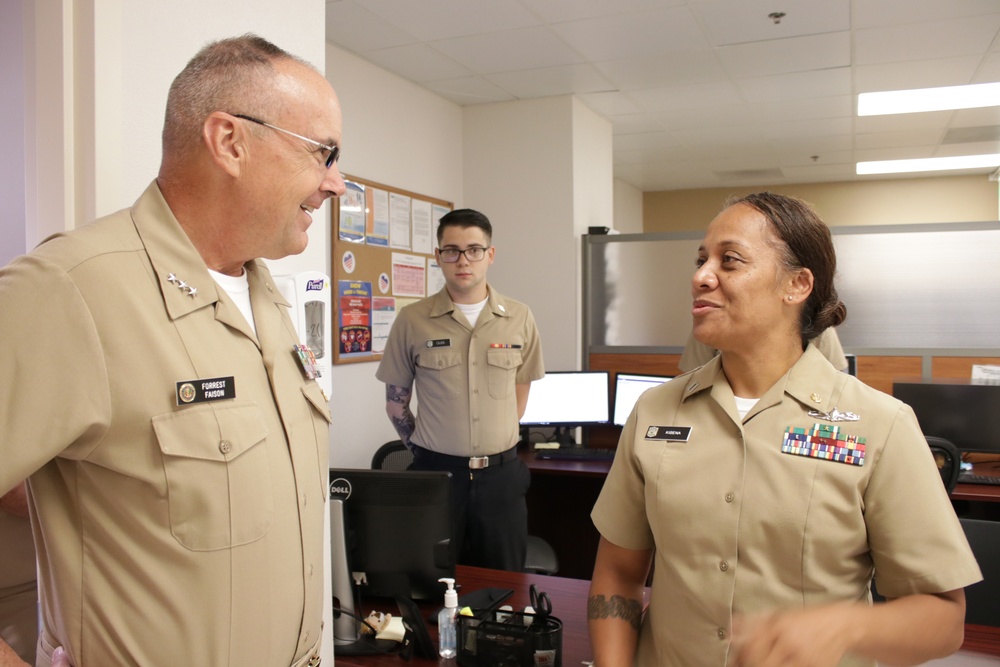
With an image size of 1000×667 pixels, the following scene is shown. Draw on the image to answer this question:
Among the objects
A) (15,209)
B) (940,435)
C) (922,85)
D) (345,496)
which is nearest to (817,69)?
(922,85)

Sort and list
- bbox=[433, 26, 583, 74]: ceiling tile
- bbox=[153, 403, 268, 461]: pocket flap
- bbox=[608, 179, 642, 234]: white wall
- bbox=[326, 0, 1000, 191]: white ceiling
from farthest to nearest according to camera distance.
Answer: bbox=[608, 179, 642, 234]: white wall, bbox=[433, 26, 583, 74]: ceiling tile, bbox=[326, 0, 1000, 191]: white ceiling, bbox=[153, 403, 268, 461]: pocket flap

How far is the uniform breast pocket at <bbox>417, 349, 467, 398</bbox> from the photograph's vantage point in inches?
126

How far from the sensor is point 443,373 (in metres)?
3.23

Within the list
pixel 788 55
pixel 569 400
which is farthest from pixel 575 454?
pixel 788 55

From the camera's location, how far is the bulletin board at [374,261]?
13.2 feet

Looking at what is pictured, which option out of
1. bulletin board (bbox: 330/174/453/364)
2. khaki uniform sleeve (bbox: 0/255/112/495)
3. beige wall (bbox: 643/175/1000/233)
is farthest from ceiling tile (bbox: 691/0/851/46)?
beige wall (bbox: 643/175/1000/233)

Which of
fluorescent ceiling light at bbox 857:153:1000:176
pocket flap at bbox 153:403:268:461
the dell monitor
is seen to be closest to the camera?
pocket flap at bbox 153:403:268:461

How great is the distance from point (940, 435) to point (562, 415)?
6.16ft

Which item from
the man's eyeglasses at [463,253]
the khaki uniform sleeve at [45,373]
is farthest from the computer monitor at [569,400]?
the khaki uniform sleeve at [45,373]

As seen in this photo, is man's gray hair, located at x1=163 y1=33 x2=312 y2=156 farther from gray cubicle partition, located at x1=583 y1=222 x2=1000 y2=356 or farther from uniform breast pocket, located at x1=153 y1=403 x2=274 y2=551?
gray cubicle partition, located at x1=583 y1=222 x2=1000 y2=356

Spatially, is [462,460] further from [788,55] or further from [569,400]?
[788,55]

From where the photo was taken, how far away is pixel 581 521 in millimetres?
4250

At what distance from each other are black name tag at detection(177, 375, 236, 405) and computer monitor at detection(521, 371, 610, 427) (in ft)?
10.1

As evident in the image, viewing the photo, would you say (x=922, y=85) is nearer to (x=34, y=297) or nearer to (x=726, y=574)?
(x=726, y=574)
